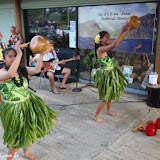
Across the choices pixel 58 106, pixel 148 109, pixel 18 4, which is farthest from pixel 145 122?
pixel 18 4

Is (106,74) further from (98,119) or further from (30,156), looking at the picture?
(30,156)

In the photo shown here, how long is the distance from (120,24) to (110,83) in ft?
7.32

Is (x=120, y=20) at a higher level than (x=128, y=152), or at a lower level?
higher

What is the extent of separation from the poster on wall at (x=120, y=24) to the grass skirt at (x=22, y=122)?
133 inches

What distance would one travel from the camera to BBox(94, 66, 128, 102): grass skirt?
11.9 feet

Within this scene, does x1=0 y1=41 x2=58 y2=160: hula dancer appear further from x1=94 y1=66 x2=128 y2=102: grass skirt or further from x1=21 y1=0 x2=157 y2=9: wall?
x1=21 y1=0 x2=157 y2=9: wall

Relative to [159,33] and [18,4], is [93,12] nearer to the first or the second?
[159,33]

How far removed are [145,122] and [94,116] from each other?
95 centimetres

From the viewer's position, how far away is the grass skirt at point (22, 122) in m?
2.42

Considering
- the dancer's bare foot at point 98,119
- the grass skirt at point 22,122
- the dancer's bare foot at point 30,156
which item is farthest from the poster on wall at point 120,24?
the dancer's bare foot at point 30,156

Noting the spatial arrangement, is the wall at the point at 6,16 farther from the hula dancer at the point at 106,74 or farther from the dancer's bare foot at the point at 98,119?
the dancer's bare foot at the point at 98,119

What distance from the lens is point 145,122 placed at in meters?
3.80

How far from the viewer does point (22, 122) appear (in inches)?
94.8

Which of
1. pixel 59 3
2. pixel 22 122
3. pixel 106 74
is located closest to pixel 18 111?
pixel 22 122
